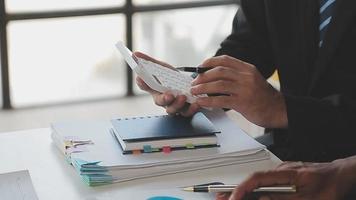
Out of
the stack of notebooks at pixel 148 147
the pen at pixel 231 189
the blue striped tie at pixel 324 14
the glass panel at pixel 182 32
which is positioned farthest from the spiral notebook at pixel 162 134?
the glass panel at pixel 182 32

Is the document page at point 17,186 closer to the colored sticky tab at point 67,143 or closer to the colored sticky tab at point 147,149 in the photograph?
the colored sticky tab at point 67,143

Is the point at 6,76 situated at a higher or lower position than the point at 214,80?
lower

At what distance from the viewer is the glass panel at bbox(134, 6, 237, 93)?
10.2 feet

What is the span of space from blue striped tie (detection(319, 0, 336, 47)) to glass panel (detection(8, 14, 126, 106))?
157 centimetres

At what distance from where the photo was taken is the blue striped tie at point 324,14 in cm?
154

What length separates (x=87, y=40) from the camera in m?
3.01

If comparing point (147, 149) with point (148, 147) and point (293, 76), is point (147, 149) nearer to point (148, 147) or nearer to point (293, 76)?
point (148, 147)

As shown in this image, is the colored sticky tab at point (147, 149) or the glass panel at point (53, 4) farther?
the glass panel at point (53, 4)

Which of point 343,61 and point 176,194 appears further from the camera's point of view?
point 343,61

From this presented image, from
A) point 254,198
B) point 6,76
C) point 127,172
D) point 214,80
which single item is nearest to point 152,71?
point 214,80

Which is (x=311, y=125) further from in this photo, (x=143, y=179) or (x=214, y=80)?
(x=143, y=179)

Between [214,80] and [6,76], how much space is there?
1.74m

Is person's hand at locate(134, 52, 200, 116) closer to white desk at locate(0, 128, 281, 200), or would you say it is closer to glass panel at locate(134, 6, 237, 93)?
white desk at locate(0, 128, 281, 200)

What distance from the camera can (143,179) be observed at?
1.22 m
